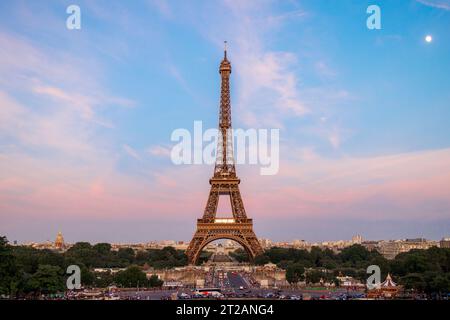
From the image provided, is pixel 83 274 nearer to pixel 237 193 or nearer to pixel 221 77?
pixel 237 193

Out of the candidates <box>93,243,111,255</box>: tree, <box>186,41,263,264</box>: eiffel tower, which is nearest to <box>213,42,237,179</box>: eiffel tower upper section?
<box>186,41,263,264</box>: eiffel tower

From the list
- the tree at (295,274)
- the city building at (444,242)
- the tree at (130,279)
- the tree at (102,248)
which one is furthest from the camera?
the city building at (444,242)

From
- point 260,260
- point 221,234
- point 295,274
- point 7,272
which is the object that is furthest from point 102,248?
point 7,272

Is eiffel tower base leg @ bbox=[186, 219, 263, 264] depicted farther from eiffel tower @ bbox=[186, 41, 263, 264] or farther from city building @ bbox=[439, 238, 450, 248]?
city building @ bbox=[439, 238, 450, 248]

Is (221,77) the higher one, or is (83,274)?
(221,77)

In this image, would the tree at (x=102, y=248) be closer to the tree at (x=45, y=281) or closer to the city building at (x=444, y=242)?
the tree at (x=45, y=281)

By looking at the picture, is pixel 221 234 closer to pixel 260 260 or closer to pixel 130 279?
pixel 260 260

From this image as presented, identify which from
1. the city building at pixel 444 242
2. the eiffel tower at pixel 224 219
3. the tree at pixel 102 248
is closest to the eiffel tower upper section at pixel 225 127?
the eiffel tower at pixel 224 219
